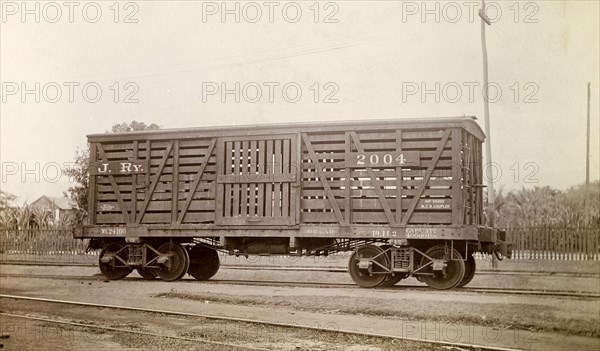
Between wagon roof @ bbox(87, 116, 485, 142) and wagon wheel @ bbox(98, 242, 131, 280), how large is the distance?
2255 millimetres

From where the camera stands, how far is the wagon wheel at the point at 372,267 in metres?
10.5

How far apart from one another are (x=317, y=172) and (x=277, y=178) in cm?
78

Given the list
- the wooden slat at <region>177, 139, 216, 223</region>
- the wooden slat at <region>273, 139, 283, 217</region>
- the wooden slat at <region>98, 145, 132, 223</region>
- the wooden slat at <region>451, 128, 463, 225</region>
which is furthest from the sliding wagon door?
the wooden slat at <region>451, 128, 463, 225</region>

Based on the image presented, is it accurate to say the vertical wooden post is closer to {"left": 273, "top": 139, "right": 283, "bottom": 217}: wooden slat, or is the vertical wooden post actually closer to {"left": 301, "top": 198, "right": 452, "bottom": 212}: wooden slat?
{"left": 273, "top": 139, "right": 283, "bottom": 217}: wooden slat

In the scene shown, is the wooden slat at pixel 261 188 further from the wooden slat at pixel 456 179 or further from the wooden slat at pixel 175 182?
the wooden slat at pixel 456 179

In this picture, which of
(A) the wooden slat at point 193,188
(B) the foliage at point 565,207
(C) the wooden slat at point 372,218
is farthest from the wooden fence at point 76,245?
(A) the wooden slat at point 193,188

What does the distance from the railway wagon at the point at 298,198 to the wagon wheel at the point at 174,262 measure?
0.02m

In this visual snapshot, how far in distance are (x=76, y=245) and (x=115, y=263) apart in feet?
12.9

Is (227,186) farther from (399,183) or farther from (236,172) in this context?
(399,183)

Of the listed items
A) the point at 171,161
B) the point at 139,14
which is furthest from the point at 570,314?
the point at 171,161

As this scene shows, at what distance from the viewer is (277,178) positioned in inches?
432

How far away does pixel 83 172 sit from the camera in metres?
12.4

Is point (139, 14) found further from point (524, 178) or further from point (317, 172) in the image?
point (524, 178)

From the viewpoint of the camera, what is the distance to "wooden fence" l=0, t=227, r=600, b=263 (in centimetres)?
1175
